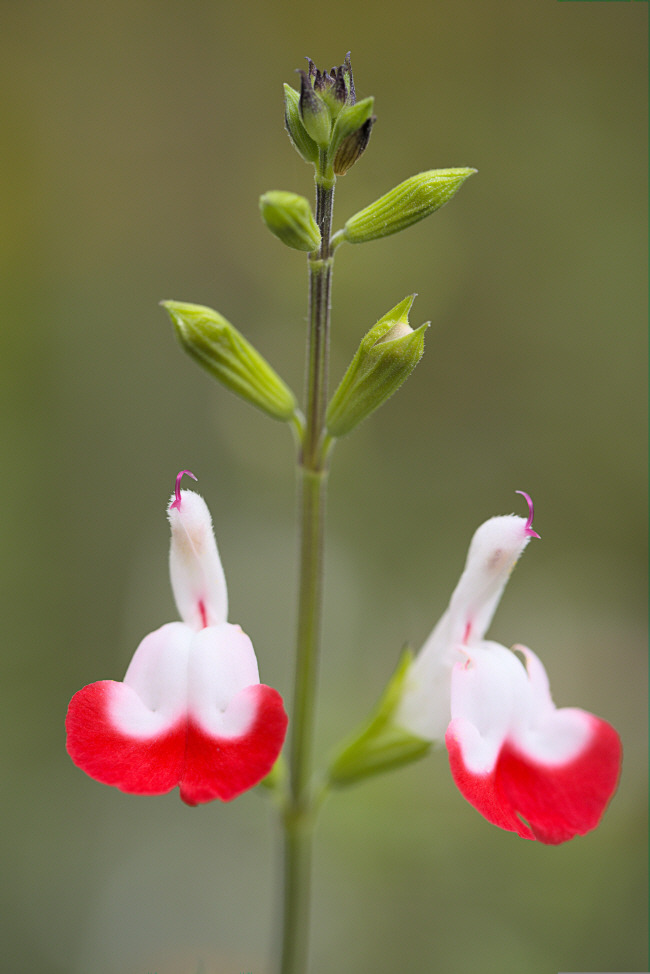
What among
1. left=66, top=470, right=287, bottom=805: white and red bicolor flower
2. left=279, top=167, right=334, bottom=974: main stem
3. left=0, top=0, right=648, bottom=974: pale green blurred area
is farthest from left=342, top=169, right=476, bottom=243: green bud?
left=0, top=0, right=648, bottom=974: pale green blurred area

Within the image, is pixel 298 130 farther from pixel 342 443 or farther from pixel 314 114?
pixel 342 443

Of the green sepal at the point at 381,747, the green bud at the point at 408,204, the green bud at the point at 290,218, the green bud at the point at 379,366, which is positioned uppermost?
the green bud at the point at 408,204

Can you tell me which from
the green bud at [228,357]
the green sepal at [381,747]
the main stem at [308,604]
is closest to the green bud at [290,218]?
the main stem at [308,604]

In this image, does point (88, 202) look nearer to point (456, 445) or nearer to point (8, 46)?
point (8, 46)

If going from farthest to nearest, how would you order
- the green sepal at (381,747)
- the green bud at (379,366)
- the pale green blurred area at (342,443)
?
the pale green blurred area at (342,443)
the green sepal at (381,747)
the green bud at (379,366)

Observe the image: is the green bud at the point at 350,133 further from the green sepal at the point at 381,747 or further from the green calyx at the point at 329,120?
the green sepal at the point at 381,747
